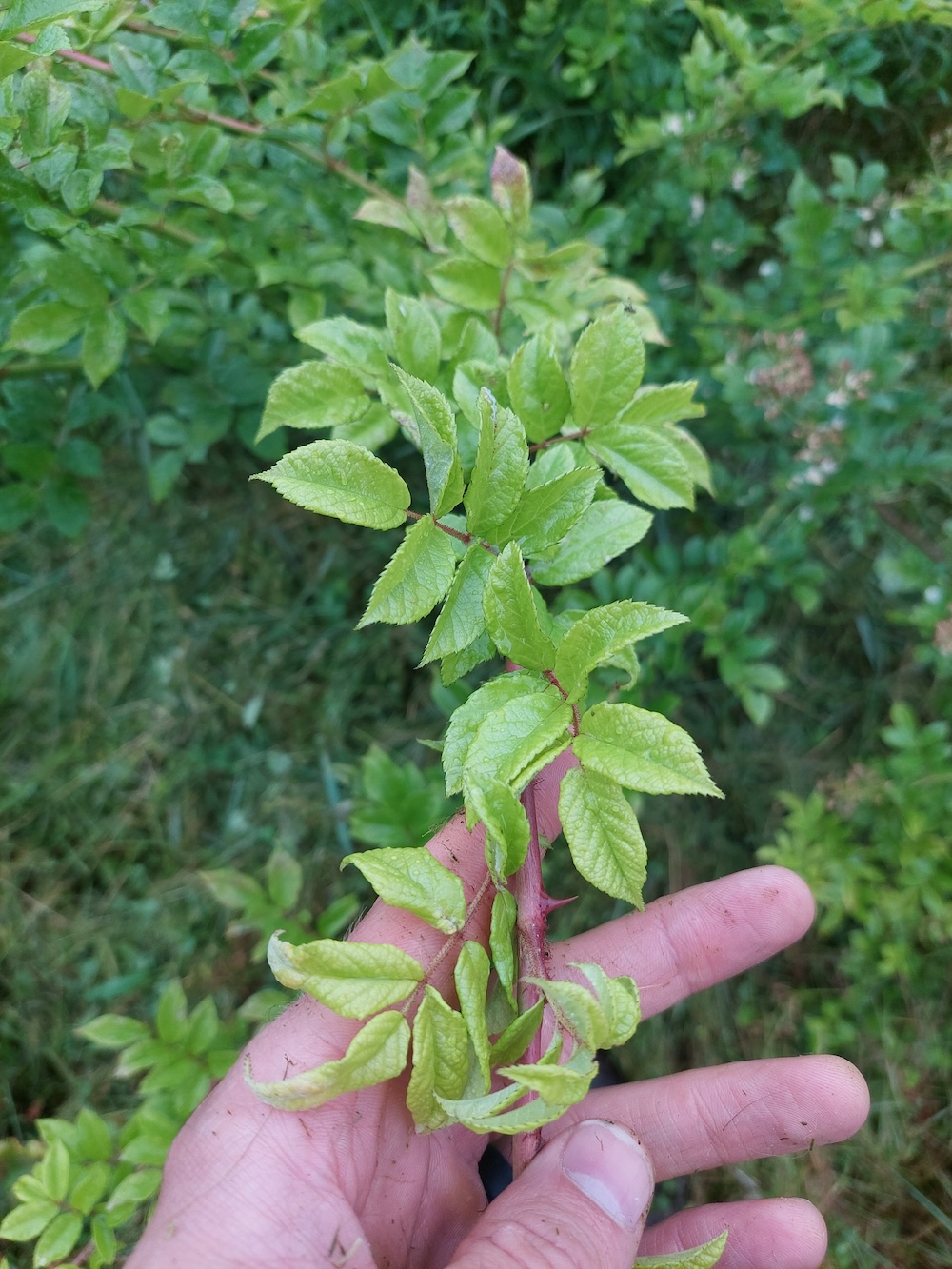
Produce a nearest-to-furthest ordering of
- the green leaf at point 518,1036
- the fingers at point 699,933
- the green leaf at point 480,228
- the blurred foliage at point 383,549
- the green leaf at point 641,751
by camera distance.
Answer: the green leaf at point 641,751 → the green leaf at point 518,1036 → the green leaf at point 480,228 → the blurred foliage at point 383,549 → the fingers at point 699,933

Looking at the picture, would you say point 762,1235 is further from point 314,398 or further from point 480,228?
point 480,228

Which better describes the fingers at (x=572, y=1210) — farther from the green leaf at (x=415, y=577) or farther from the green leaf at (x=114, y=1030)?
the green leaf at (x=114, y=1030)

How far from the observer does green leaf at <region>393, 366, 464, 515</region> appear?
0.89 metres

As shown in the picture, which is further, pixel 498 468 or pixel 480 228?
pixel 480 228

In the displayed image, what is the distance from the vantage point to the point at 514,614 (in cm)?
90

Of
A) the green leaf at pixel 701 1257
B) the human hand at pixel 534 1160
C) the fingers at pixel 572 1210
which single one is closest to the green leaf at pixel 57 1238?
the human hand at pixel 534 1160

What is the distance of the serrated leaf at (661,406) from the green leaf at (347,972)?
0.74 m

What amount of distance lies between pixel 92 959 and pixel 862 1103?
2.06 m

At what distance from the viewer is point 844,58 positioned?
183cm

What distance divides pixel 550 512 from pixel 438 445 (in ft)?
0.52

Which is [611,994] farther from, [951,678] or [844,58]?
[844,58]

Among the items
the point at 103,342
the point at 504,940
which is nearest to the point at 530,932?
the point at 504,940

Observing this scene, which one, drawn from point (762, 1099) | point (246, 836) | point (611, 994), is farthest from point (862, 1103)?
point (246, 836)

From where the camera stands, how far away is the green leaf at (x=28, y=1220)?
149cm
